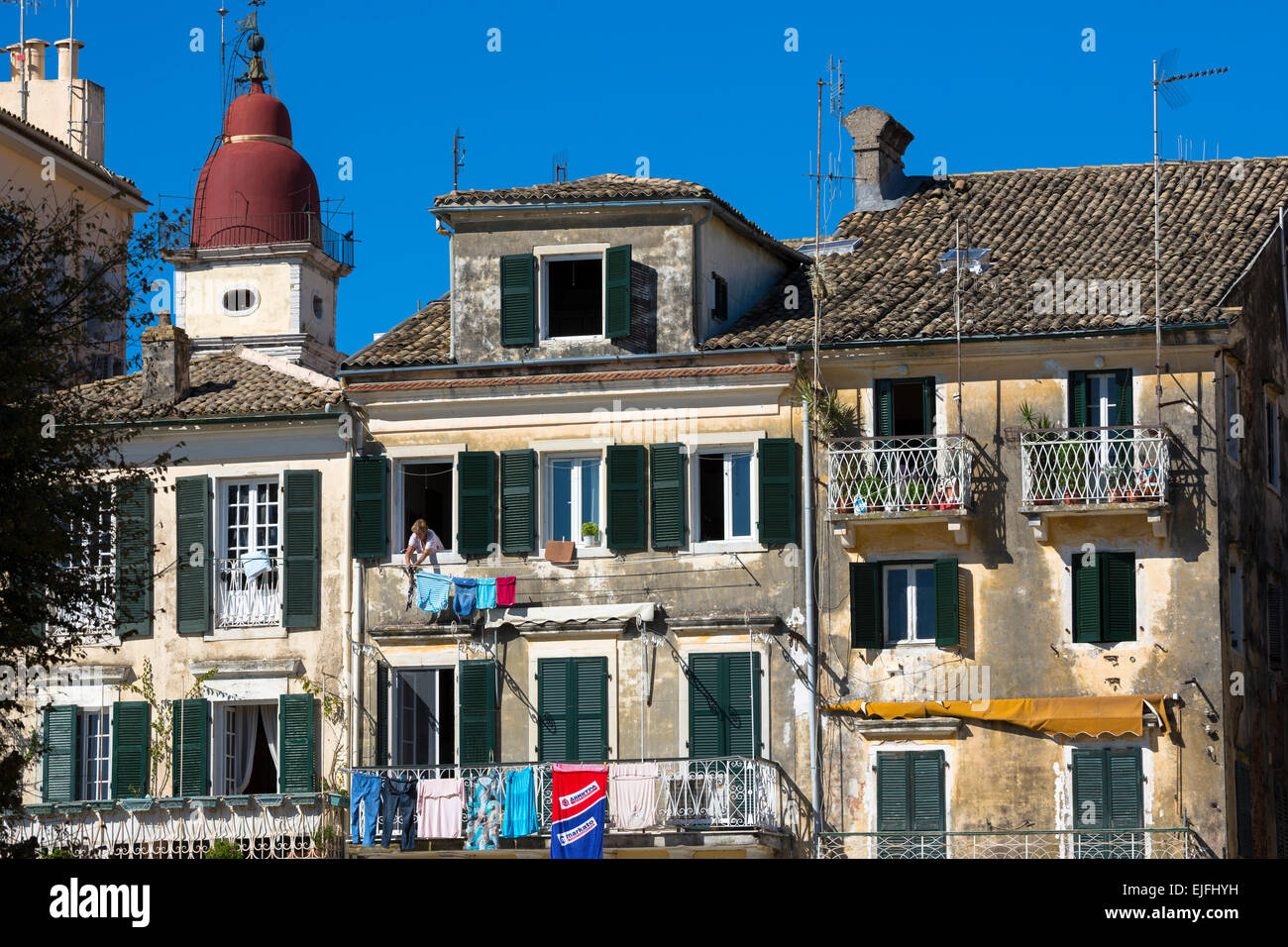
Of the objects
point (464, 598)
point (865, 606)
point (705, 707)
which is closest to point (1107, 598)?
point (865, 606)

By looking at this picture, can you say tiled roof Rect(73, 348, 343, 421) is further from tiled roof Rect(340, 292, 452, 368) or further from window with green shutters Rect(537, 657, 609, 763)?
window with green shutters Rect(537, 657, 609, 763)

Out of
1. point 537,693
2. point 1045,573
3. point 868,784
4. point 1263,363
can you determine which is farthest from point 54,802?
point 1263,363

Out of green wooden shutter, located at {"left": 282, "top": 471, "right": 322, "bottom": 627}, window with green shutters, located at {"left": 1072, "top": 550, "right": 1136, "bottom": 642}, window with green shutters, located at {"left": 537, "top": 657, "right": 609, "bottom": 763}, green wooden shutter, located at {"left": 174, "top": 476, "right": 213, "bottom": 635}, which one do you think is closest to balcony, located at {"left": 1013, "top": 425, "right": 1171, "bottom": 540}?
window with green shutters, located at {"left": 1072, "top": 550, "right": 1136, "bottom": 642}

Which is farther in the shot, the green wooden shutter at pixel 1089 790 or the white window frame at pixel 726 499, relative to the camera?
the white window frame at pixel 726 499

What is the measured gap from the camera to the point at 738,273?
38.8 m

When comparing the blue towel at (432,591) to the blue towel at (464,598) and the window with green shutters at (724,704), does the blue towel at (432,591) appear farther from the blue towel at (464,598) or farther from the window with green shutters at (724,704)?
the window with green shutters at (724,704)

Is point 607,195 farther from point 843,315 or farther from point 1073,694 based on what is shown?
point 1073,694

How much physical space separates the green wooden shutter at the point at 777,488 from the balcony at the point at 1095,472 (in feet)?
11.9

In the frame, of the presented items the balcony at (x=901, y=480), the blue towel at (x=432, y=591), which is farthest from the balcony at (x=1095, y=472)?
the blue towel at (x=432, y=591)

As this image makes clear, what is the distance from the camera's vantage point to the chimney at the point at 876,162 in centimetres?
4162

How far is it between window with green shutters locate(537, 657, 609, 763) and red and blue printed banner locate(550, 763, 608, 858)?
28.4 inches

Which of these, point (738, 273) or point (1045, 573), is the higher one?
point (738, 273)

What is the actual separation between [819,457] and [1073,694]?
5424 millimetres

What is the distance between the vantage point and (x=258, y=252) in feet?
200
